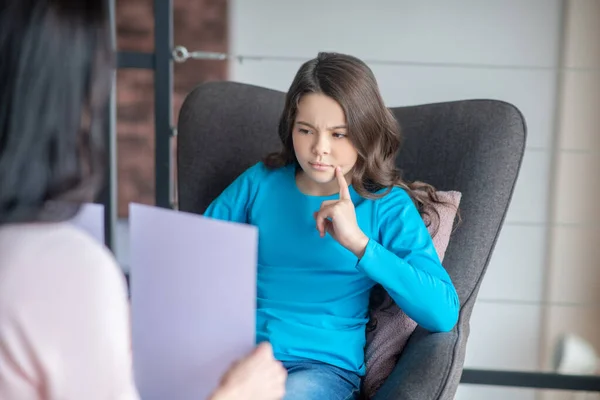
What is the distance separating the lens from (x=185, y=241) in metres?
0.73

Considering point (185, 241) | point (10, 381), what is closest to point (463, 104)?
point (185, 241)

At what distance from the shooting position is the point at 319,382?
127 cm

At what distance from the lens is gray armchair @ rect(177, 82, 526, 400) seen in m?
1.29

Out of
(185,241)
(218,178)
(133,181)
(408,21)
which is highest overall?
(408,21)

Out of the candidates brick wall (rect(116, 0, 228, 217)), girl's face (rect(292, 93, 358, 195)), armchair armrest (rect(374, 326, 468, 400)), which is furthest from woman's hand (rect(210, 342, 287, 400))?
brick wall (rect(116, 0, 228, 217))

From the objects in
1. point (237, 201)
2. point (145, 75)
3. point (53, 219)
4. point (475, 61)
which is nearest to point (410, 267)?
point (237, 201)

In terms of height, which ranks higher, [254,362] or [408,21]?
[408,21]

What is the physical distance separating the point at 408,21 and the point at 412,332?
4.00 ft

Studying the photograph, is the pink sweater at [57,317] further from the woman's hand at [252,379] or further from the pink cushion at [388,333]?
the pink cushion at [388,333]

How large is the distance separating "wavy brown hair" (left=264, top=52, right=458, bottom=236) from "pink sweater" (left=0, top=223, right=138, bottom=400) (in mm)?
824

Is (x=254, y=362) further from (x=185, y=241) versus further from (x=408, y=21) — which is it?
(x=408, y=21)

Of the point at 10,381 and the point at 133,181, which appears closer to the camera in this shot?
the point at 10,381

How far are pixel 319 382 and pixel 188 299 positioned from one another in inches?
23.5

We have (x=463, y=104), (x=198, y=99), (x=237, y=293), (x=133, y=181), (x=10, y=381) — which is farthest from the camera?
(x=133, y=181)
